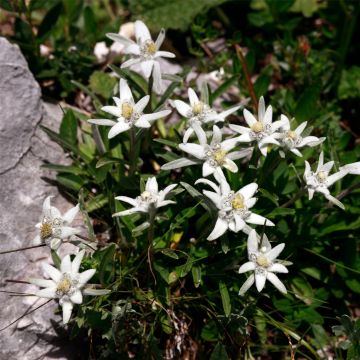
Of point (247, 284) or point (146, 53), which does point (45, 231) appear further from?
point (146, 53)

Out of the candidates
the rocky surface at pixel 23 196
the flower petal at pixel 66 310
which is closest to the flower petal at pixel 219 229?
the flower petal at pixel 66 310

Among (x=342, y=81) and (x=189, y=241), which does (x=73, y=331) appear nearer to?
(x=189, y=241)

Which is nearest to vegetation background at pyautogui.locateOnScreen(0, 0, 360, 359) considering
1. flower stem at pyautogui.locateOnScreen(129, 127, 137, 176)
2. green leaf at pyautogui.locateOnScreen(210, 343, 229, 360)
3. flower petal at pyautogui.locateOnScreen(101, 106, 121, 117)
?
green leaf at pyautogui.locateOnScreen(210, 343, 229, 360)

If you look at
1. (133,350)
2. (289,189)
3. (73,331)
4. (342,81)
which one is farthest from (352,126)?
(73,331)

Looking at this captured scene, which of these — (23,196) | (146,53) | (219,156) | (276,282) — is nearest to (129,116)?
(146,53)

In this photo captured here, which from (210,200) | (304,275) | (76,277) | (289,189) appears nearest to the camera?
(76,277)
